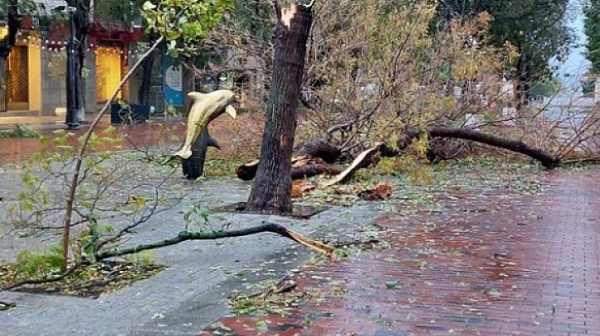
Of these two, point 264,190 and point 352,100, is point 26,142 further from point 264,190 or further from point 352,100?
point 264,190

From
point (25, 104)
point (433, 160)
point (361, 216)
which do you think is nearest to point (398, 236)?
point (361, 216)

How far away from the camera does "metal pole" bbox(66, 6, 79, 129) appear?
97.5ft

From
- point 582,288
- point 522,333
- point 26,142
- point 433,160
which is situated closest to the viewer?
point 522,333

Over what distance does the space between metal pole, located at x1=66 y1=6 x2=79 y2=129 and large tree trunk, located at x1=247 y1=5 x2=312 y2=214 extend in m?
20.0

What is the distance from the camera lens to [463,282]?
7.28m

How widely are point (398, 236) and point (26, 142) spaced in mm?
16880

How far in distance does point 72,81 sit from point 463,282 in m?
25.8

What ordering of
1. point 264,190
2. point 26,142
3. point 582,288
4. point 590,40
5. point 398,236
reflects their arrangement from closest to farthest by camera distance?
point 582,288
point 398,236
point 264,190
point 26,142
point 590,40

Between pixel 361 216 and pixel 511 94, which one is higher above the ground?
pixel 511 94

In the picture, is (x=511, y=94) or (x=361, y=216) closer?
(x=361, y=216)

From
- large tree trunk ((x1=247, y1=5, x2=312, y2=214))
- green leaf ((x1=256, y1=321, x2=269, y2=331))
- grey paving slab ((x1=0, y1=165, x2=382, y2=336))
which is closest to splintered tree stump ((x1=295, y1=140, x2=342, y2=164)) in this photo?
large tree trunk ((x1=247, y1=5, x2=312, y2=214))

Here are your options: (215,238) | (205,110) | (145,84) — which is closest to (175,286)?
(215,238)

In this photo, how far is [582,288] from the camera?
A: 23.5 ft

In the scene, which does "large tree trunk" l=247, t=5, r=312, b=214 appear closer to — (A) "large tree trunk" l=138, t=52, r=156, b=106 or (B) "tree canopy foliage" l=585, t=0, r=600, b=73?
(B) "tree canopy foliage" l=585, t=0, r=600, b=73
